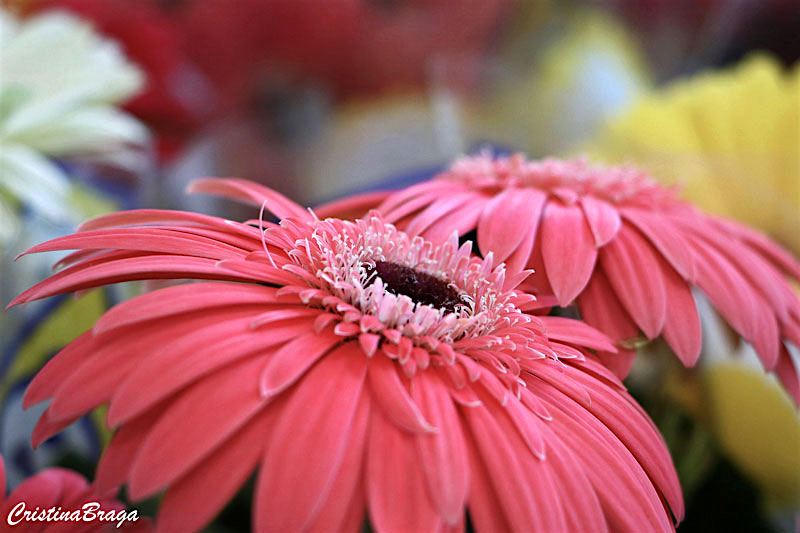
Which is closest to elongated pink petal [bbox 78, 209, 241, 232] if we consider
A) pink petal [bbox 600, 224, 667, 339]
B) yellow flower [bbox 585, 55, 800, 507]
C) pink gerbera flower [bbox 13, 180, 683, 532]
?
pink gerbera flower [bbox 13, 180, 683, 532]

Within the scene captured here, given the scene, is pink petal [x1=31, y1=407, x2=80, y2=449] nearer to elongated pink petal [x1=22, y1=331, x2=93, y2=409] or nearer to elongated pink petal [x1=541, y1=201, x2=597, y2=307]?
elongated pink petal [x1=22, y1=331, x2=93, y2=409]

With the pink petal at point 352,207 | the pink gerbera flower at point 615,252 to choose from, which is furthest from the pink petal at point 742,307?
the pink petal at point 352,207

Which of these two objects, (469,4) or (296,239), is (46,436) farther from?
(469,4)

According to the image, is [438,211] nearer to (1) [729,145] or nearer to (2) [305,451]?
(2) [305,451]

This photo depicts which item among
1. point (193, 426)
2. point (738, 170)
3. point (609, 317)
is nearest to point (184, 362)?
point (193, 426)

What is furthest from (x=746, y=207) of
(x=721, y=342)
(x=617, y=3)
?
(x=617, y=3)

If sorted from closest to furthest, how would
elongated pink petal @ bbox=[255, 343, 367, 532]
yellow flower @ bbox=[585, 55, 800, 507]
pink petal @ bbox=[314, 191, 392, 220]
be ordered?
elongated pink petal @ bbox=[255, 343, 367, 532] → pink petal @ bbox=[314, 191, 392, 220] → yellow flower @ bbox=[585, 55, 800, 507]

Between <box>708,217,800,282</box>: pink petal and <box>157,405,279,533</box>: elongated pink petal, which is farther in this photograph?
<box>708,217,800,282</box>: pink petal
